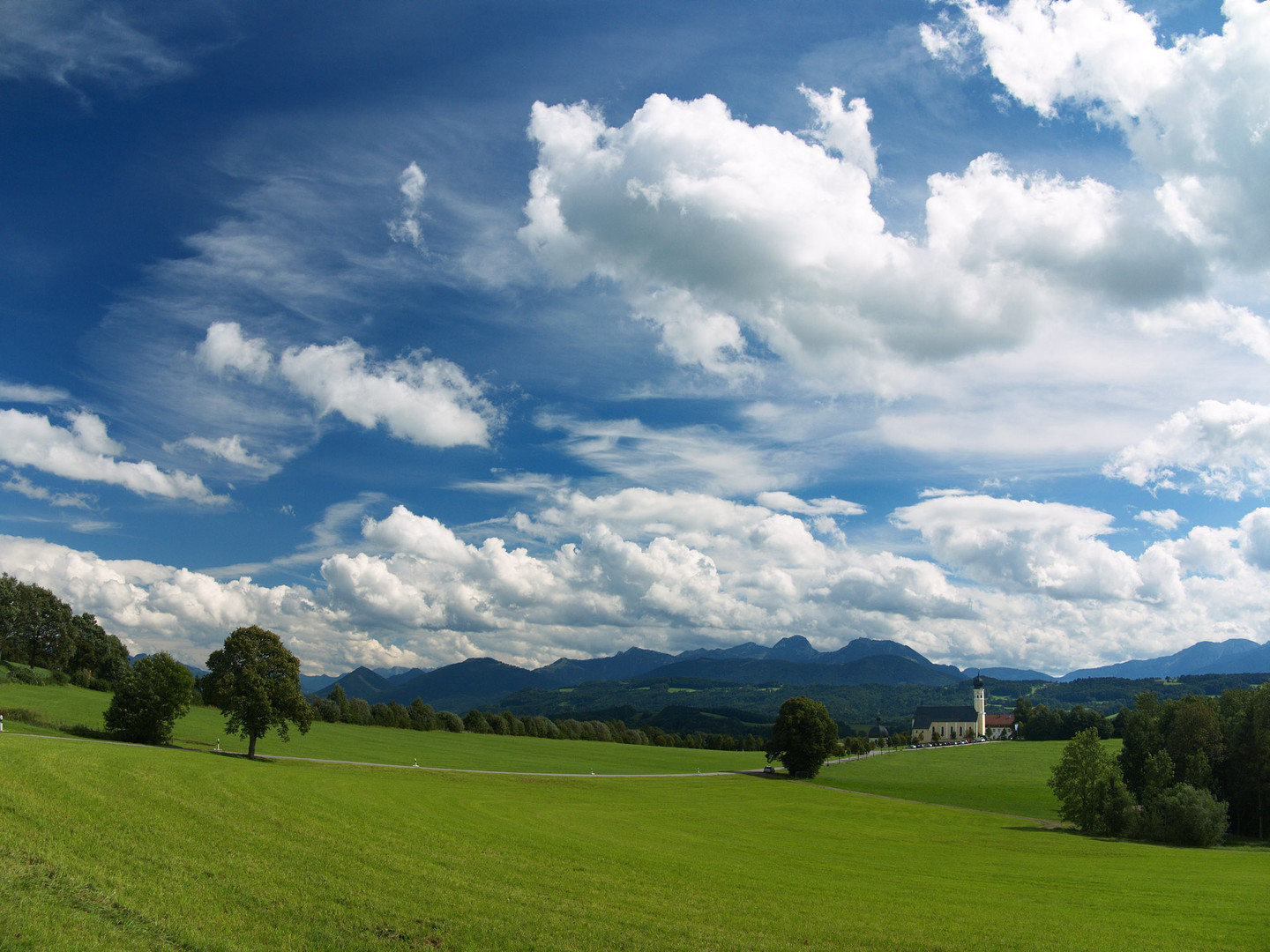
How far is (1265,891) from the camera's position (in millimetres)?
29672

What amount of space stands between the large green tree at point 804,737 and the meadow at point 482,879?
52.0 m

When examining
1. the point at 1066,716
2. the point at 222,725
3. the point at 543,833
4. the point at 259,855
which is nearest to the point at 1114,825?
the point at 543,833

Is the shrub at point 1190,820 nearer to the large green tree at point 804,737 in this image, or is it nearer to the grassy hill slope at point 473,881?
the grassy hill slope at point 473,881

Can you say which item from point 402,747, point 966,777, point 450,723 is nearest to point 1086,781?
point 966,777

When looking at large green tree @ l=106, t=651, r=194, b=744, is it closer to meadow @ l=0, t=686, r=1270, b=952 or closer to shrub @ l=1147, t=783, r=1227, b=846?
meadow @ l=0, t=686, r=1270, b=952

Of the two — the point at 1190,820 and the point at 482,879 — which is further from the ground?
the point at 482,879

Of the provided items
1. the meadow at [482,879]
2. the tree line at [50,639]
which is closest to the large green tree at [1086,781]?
the meadow at [482,879]

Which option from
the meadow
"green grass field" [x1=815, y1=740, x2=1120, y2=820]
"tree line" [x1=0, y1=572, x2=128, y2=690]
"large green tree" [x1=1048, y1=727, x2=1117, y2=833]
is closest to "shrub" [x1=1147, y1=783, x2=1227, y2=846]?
"large green tree" [x1=1048, y1=727, x2=1117, y2=833]

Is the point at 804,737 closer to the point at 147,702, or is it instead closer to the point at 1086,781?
the point at 1086,781

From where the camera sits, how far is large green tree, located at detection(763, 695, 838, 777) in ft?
310

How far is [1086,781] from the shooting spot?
209 ft

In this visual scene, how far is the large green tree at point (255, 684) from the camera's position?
183ft

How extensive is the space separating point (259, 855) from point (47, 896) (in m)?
6.31

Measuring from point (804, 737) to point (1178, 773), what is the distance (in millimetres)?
39647
